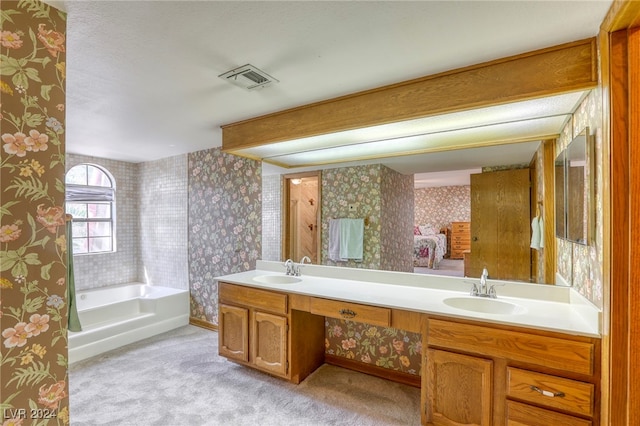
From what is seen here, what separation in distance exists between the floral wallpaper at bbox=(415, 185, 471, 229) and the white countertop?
1.46 ft

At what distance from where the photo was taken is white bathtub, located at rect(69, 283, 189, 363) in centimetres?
299

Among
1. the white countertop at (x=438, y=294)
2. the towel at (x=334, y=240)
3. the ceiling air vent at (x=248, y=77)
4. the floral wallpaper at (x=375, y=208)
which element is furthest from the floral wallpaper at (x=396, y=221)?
the ceiling air vent at (x=248, y=77)

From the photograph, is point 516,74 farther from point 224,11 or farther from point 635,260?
point 224,11

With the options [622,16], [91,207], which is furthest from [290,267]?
[91,207]

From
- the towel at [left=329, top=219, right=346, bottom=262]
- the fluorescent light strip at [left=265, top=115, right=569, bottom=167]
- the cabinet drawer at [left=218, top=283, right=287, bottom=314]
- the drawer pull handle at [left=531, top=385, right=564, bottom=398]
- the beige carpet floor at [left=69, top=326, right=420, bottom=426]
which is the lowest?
the beige carpet floor at [left=69, top=326, right=420, bottom=426]

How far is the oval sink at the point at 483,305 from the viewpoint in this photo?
1.89 meters

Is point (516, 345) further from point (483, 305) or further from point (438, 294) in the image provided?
point (438, 294)

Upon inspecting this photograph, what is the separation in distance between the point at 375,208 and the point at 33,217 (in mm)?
2119

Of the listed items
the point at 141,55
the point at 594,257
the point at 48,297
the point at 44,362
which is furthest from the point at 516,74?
the point at 44,362

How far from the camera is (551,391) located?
1453 millimetres

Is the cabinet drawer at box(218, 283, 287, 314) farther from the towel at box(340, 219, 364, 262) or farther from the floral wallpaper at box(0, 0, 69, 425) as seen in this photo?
the floral wallpaper at box(0, 0, 69, 425)

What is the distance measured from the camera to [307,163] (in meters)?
2.91

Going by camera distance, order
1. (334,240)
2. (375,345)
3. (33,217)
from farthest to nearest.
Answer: (334,240) → (375,345) → (33,217)

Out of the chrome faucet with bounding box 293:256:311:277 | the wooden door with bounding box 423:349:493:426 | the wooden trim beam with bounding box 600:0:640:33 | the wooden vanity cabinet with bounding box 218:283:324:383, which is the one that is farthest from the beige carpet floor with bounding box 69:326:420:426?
the wooden trim beam with bounding box 600:0:640:33
